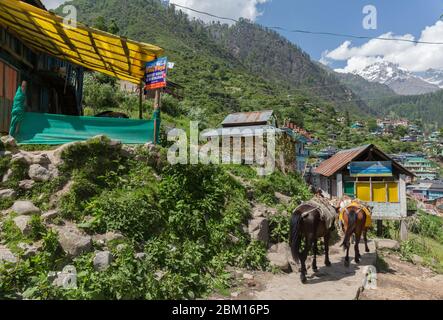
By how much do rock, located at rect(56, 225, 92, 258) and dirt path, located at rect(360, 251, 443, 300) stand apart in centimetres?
611

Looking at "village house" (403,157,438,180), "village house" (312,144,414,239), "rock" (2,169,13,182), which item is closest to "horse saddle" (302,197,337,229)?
"rock" (2,169,13,182)

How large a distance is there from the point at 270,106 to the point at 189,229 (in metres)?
95.1

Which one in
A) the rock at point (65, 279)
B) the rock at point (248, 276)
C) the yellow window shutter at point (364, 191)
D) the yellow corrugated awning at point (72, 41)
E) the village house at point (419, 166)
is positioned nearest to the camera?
the rock at point (65, 279)

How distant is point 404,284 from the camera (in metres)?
9.66

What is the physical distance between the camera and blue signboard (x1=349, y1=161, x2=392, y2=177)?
21.9m

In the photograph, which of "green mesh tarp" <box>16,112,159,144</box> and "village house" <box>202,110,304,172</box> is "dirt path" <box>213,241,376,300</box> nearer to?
"green mesh tarp" <box>16,112,159,144</box>

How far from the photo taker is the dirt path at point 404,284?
8.16 m

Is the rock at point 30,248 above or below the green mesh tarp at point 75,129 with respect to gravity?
below

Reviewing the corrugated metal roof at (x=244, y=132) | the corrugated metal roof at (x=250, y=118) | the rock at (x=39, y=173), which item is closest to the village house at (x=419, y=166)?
the corrugated metal roof at (x=250, y=118)

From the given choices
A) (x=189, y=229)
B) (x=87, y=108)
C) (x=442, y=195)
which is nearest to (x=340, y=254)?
(x=189, y=229)

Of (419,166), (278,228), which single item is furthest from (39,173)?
(419,166)

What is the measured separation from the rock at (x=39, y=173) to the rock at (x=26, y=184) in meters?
0.13

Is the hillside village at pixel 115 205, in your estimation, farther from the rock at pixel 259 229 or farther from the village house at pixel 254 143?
the village house at pixel 254 143

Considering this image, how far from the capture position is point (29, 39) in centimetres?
1303
